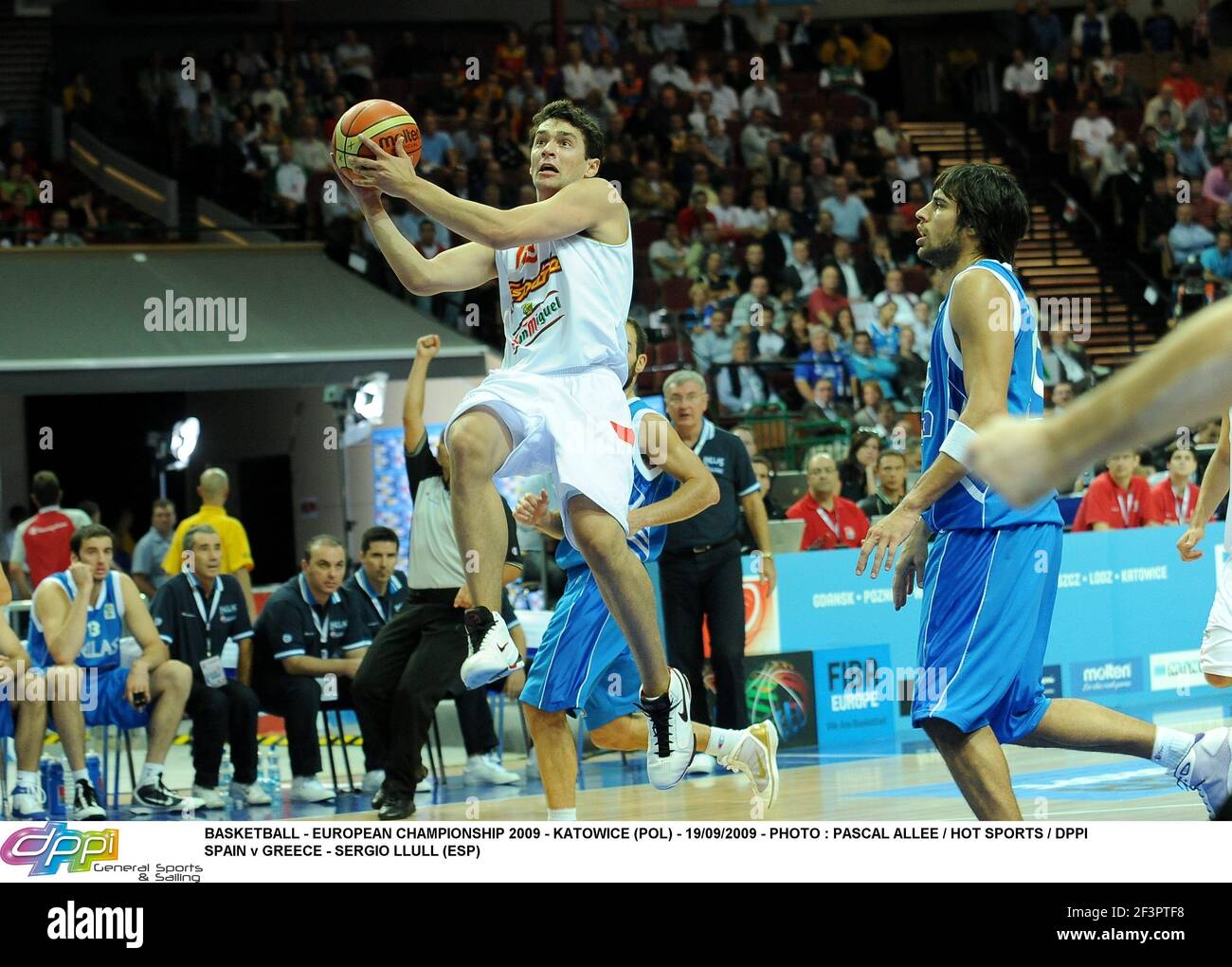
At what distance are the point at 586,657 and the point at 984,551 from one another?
154cm

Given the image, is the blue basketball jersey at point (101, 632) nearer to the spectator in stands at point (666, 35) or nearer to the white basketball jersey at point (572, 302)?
the white basketball jersey at point (572, 302)

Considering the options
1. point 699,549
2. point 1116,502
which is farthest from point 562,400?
→ point 1116,502

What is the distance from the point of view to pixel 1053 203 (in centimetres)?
1994

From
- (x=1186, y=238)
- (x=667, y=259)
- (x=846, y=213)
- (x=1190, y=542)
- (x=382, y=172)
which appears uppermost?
(x=846, y=213)

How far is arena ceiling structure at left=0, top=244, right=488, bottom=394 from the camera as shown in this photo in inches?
523

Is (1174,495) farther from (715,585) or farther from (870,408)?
(715,585)

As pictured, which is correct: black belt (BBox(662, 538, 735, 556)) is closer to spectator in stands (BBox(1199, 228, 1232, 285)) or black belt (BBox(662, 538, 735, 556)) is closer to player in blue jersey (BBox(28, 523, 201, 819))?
player in blue jersey (BBox(28, 523, 201, 819))

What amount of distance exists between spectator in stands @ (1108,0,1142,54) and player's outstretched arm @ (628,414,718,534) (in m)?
17.3

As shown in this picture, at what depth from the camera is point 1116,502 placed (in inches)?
441

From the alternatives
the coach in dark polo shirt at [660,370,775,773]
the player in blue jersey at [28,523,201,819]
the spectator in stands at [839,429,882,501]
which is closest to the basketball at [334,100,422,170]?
the coach in dark polo shirt at [660,370,775,773]
